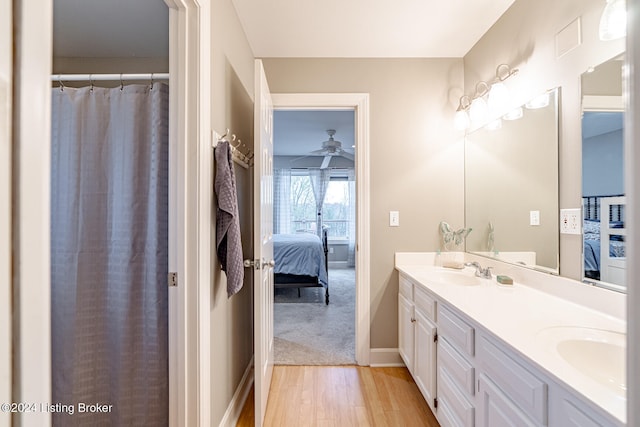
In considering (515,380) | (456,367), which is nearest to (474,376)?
(456,367)

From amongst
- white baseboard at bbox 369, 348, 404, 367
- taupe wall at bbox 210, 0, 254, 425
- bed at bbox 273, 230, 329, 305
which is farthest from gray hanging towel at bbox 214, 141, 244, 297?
bed at bbox 273, 230, 329, 305

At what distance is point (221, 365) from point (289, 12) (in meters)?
2.11

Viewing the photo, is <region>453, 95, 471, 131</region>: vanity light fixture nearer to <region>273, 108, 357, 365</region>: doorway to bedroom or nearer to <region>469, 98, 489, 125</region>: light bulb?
<region>469, 98, 489, 125</region>: light bulb

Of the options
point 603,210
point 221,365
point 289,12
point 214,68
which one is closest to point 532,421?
point 603,210

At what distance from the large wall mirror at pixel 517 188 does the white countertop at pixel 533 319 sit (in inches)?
9.1

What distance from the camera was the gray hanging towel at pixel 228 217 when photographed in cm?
135

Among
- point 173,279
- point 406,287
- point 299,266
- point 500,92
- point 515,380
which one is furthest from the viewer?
point 299,266

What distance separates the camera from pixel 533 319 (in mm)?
1117

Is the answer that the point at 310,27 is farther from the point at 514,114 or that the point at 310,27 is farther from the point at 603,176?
the point at 603,176

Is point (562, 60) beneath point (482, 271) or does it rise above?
above

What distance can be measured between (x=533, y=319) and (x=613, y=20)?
119 cm

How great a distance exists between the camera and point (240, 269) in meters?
1.42

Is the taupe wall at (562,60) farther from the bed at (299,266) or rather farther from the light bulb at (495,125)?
the bed at (299,266)

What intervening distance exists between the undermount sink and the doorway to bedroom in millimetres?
1671
